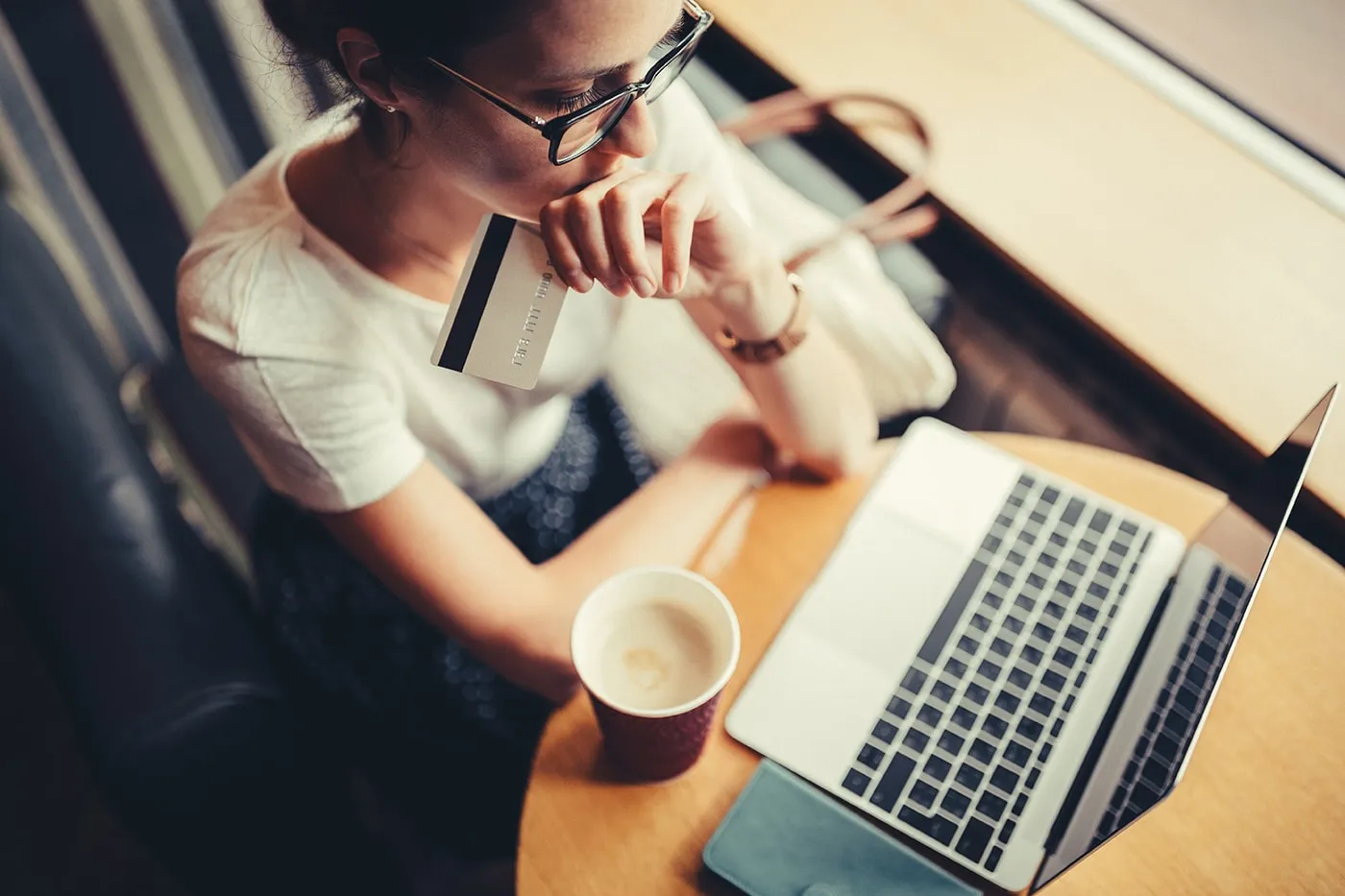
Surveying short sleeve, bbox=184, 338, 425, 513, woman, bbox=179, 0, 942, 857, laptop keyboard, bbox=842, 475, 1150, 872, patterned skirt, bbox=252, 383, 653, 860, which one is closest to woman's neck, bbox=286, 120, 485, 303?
woman, bbox=179, 0, 942, 857

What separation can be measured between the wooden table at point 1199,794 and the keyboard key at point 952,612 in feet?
0.41

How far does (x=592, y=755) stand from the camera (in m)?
0.78

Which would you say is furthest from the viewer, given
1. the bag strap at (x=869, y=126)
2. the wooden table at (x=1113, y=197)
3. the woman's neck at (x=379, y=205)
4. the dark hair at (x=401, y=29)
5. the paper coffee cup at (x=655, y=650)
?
the bag strap at (x=869, y=126)

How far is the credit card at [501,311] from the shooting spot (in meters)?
0.70

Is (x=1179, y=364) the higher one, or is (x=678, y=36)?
(x=678, y=36)

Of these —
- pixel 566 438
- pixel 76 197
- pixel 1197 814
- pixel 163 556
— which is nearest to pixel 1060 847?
pixel 1197 814

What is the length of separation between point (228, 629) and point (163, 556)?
3.8 inches

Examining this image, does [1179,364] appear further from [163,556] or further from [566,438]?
[163,556]

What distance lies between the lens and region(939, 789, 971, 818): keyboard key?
2.41ft

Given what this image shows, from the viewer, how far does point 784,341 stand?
905mm

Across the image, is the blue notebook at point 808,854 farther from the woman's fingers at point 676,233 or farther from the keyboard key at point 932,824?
the woman's fingers at point 676,233

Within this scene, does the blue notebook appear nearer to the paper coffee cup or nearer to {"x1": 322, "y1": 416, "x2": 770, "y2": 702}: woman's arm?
the paper coffee cup

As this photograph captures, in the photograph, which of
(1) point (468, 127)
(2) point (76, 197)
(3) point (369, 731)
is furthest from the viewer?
(2) point (76, 197)

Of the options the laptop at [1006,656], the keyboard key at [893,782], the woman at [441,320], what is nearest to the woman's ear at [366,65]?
the woman at [441,320]
